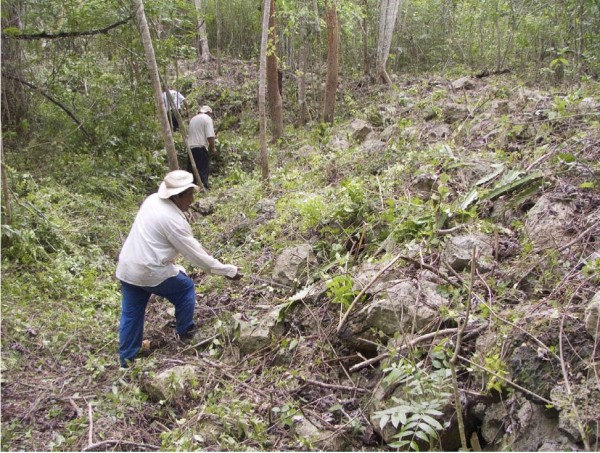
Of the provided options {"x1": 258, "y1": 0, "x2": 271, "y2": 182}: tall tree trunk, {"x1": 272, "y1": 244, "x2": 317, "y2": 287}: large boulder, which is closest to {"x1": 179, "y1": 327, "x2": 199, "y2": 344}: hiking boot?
{"x1": 272, "y1": 244, "x2": 317, "y2": 287}: large boulder

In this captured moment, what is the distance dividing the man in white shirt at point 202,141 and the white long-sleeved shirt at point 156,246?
5.40 meters

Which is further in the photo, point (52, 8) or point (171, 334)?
point (52, 8)

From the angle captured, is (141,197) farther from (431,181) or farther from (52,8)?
(431,181)

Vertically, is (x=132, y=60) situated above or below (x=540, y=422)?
above

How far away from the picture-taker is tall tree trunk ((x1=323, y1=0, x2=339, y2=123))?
10.8 metres

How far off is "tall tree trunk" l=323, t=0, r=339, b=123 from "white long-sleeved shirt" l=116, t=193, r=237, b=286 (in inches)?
298

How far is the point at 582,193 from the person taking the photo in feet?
14.1

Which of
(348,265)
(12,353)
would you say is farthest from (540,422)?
(12,353)

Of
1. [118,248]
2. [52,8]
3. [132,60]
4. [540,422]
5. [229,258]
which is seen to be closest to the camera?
[540,422]

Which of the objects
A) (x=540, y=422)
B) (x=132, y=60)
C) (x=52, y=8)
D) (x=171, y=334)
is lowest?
(x=171, y=334)

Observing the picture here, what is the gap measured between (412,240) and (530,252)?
0.98 m

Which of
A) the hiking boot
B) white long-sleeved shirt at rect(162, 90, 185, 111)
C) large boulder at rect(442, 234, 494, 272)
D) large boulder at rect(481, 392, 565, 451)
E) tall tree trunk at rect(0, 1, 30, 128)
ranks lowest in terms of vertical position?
the hiking boot

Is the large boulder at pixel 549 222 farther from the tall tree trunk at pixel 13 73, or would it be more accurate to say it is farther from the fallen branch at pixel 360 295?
the tall tree trunk at pixel 13 73

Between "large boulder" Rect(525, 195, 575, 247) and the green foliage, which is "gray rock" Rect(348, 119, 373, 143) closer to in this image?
"large boulder" Rect(525, 195, 575, 247)
